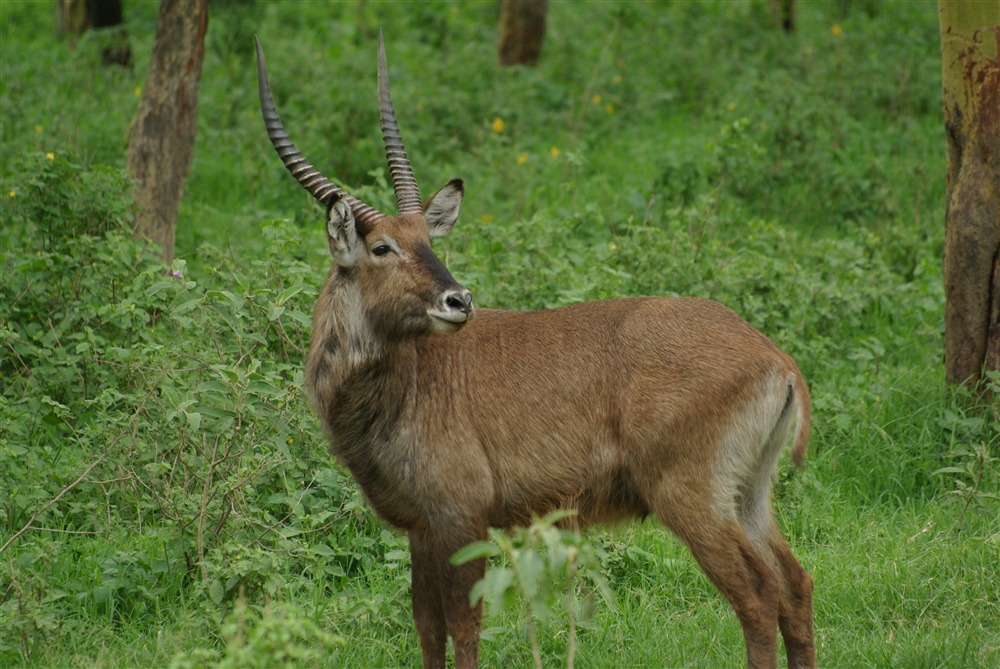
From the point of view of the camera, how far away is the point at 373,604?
4.20 meters

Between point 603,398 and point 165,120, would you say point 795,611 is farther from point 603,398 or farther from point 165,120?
point 165,120

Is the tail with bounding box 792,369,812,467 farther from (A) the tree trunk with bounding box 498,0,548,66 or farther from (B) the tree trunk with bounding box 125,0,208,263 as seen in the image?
(A) the tree trunk with bounding box 498,0,548,66

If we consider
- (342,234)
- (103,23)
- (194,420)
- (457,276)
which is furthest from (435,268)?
(103,23)

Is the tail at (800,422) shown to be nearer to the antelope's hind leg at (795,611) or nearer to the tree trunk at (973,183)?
the antelope's hind leg at (795,611)

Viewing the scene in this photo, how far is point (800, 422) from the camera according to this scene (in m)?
3.91

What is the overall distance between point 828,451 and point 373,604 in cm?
249

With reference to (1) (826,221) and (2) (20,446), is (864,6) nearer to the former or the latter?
(1) (826,221)

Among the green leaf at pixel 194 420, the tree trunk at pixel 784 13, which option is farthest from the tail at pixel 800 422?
the tree trunk at pixel 784 13

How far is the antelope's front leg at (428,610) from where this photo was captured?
13.4 feet

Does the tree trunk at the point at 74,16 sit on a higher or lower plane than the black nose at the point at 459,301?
higher

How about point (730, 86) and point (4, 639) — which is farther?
point (730, 86)

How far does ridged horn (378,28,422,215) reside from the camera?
425cm

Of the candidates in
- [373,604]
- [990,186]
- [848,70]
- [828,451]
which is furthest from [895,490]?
[848,70]

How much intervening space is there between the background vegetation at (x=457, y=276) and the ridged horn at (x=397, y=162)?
2.29ft
